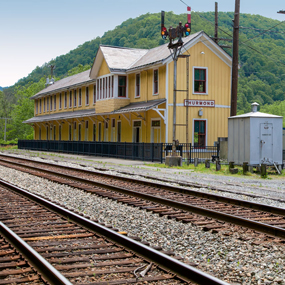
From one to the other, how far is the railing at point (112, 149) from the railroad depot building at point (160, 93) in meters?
1.90

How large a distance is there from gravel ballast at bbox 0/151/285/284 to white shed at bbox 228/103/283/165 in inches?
445

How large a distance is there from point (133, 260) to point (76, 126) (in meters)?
42.1

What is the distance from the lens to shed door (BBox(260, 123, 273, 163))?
2088 cm

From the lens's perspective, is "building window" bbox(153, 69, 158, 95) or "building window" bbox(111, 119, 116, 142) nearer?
"building window" bbox(153, 69, 158, 95)

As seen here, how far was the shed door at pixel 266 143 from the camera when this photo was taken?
68.5 feet

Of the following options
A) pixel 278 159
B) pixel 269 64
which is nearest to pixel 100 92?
pixel 278 159

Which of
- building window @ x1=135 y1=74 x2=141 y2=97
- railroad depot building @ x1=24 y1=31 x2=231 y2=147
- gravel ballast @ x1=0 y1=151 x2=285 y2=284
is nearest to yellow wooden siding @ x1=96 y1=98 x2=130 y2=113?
railroad depot building @ x1=24 y1=31 x2=231 y2=147

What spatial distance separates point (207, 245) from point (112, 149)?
2632cm

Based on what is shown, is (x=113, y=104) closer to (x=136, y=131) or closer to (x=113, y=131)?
(x=136, y=131)

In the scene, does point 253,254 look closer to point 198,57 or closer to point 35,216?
point 35,216

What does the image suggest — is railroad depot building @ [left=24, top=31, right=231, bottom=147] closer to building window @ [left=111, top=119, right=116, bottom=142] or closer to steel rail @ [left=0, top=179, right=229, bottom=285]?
building window @ [left=111, top=119, right=116, bottom=142]

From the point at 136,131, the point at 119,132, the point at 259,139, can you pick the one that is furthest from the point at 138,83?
the point at 259,139

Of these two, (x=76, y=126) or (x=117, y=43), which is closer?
(x=76, y=126)

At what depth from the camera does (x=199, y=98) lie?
31.0 metres
